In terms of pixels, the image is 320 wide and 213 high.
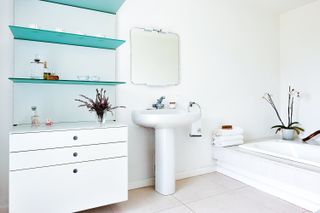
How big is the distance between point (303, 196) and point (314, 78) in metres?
2.05

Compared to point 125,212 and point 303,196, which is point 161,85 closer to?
point 125,212

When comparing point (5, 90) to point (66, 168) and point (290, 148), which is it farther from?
point (290, 148)

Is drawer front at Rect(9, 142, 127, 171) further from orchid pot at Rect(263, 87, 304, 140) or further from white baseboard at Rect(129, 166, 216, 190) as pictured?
orchid pot at Rect(263, 87, 304, 140)

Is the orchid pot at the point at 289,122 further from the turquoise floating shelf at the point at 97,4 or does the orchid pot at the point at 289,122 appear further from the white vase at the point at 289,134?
the turquoise floating shelf at the point at 97,4

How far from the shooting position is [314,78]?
3.20m

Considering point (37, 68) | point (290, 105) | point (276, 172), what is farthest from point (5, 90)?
point (290, 105)

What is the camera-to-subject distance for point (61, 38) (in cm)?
192

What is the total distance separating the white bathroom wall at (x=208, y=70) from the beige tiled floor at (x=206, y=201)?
32 cm

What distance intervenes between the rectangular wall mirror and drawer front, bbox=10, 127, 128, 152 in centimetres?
79

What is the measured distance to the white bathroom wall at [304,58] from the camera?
318cm

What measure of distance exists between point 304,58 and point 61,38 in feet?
11.3

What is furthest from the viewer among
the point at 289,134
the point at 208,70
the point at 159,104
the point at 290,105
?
the point at 290,105

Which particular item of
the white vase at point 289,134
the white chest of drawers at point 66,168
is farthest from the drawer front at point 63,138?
the white vase at point 289,134

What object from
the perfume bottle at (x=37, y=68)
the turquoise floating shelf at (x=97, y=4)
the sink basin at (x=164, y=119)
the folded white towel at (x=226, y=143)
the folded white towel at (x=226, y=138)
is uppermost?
the turquoise floating shelf at (x=97, y=4)
